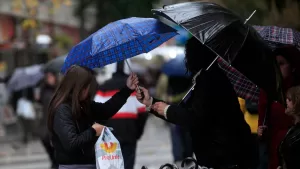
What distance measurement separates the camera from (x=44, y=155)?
58.4 ft

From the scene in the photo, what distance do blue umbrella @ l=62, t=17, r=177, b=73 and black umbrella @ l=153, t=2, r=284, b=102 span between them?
1.44 feet

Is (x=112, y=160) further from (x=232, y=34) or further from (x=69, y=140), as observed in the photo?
(x=232, y=34)

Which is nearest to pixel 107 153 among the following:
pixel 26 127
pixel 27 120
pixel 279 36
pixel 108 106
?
pixel 108 106

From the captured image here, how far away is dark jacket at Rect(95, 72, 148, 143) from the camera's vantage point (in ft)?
27.1

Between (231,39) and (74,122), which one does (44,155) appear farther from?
(231,39)

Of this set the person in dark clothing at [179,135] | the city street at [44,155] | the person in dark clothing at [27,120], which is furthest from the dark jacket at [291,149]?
the person in dark clothing at [27,120]

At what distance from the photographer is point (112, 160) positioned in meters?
5.23

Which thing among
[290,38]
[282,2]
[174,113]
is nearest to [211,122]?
[174,113]

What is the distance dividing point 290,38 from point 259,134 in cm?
87

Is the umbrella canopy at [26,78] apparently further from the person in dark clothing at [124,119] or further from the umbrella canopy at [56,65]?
the person in dark clothing at [124,119]

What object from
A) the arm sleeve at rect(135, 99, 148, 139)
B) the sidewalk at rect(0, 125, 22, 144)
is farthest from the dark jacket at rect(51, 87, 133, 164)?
the sidewalk at rect(0, 125, 22, 144)

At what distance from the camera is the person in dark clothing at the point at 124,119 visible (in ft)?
27.0

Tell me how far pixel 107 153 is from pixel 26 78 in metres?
11.7

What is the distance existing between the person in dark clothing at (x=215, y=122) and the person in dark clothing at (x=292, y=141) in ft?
0.80
